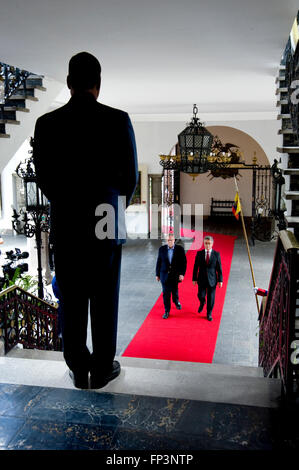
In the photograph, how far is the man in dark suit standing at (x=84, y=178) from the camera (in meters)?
2.29

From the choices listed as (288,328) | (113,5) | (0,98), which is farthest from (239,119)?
(288,328)

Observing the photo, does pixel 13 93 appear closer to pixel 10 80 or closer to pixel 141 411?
pixel 10 80

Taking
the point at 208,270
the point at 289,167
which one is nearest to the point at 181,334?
the point at 208,270

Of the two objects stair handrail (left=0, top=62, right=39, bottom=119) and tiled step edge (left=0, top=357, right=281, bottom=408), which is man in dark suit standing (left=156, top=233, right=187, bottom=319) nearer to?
stair handrail (left=0, top=62, right=39, bottom=119)

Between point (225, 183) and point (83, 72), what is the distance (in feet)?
66.5

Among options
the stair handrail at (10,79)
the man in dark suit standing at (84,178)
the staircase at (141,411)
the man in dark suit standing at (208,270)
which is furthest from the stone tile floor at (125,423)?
the man in dark suit standing at (208,270)

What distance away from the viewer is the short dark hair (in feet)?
7.52

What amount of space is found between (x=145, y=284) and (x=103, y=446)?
351 inches

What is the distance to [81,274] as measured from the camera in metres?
2.40

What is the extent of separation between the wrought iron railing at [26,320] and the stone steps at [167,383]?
138 centimetres

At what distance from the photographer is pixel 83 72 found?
91.0 inches

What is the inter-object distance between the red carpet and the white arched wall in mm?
11755

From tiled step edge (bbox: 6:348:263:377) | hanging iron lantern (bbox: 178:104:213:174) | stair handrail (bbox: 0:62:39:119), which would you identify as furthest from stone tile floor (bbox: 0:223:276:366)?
stair handrail (bbox: 0:62:39:119)

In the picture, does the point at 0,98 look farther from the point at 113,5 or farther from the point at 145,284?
the point at 145,284
